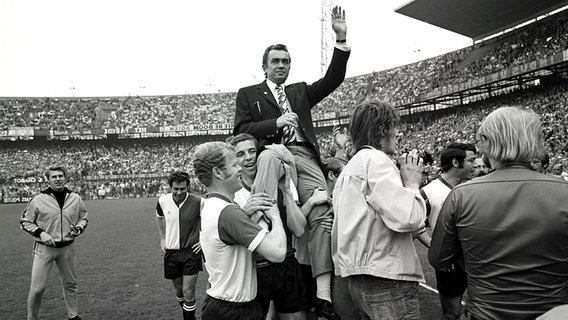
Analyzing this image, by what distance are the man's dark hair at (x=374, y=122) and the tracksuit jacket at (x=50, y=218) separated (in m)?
5.67

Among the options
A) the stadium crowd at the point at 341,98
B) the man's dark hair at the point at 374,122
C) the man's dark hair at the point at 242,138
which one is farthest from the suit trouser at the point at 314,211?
the stadium crowd at the point at 341,98

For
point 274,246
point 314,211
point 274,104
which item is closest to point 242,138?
point 274,104

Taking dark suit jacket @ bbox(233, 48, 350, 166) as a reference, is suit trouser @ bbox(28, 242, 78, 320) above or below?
below

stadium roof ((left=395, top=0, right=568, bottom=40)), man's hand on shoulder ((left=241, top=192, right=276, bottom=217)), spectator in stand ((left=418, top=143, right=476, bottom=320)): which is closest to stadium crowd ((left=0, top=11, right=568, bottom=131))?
stadium roof ((left=395, top=0, right=568, bottom=40))

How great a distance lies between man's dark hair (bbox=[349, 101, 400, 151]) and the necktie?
949 mm

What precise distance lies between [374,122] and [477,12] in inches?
1354

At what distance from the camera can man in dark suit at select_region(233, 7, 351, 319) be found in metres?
3.36

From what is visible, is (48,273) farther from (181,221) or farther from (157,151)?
(157,151)

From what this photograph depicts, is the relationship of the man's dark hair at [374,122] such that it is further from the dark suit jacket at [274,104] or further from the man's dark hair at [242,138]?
the man's dark hair at [242,138]

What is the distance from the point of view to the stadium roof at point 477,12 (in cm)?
3067

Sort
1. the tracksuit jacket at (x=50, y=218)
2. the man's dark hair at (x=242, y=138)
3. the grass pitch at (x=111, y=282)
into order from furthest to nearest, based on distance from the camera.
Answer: the grass pitch at (x=111, y=282)
the tracksuit jacket at (x=50, y=218)
the man's dark hair at (x=242, y=138)

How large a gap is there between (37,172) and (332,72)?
168ft

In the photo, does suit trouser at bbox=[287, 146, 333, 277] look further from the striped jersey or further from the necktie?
the striped jersey

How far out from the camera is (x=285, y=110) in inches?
153
